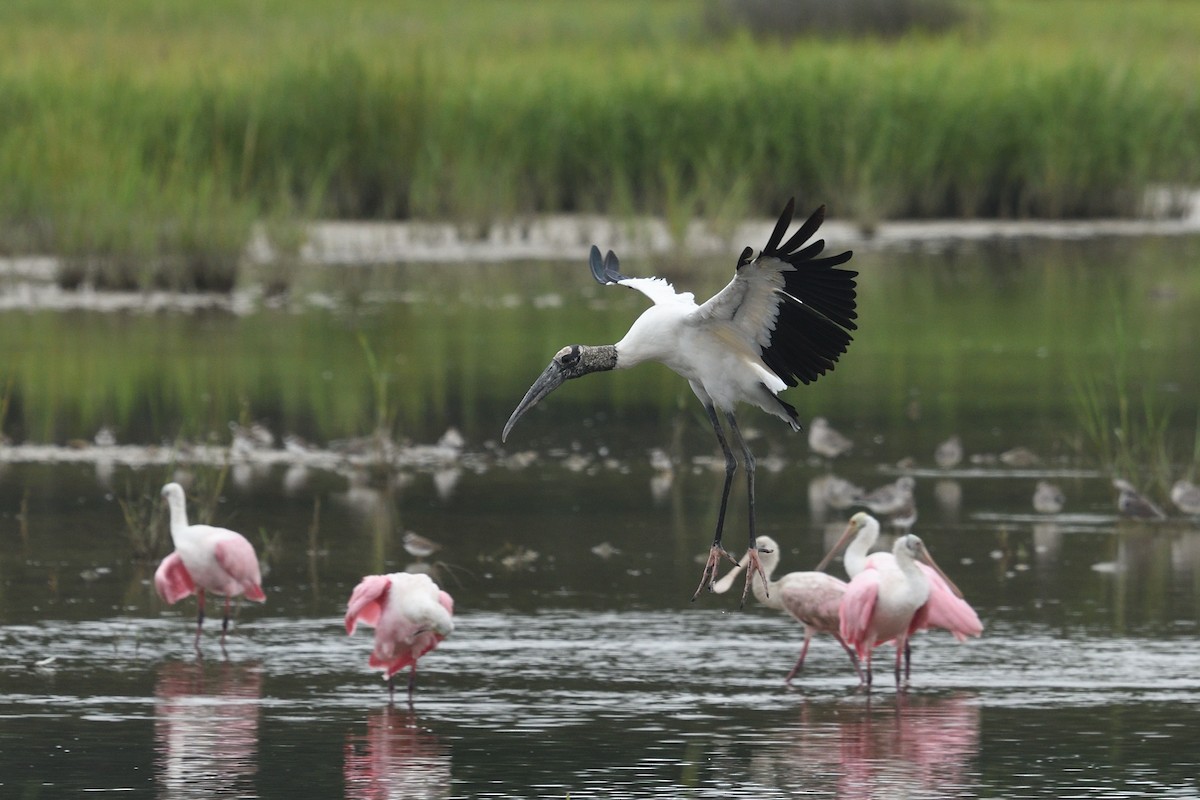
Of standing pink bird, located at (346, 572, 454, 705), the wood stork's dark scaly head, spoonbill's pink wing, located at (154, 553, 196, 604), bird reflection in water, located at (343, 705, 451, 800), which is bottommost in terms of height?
bird reflection in water, located at (343, 705, 451, 800)

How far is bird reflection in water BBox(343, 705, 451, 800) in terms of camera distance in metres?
7.46

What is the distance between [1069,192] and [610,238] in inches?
219

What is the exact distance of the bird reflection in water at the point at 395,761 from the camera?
7465mm

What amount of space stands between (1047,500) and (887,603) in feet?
11.8

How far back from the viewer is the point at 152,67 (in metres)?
28.5

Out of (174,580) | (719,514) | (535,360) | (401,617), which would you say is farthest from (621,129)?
(401,617)

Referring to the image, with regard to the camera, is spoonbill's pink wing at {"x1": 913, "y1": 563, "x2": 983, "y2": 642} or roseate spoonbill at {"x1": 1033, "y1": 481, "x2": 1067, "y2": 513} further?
roseate spoonbill at {"x1": 1033, "y1": 481, "x2": 1067, "y2": 513}

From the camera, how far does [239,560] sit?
9.59 metres

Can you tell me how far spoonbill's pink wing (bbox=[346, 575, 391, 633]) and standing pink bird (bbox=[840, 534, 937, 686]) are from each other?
5.14 ft

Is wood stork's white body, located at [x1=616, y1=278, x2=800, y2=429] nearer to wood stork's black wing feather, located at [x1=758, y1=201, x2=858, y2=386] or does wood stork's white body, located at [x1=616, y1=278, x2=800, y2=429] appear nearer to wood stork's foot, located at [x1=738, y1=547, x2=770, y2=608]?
wood stork's black wing feather, located at [x1=758, y1=201, x2=858, y2=386]

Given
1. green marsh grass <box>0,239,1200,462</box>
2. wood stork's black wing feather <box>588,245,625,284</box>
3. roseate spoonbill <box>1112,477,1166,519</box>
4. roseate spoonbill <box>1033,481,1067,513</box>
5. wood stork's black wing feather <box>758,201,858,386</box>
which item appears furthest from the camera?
green marsh grass <box>0,239,1200,462</box>

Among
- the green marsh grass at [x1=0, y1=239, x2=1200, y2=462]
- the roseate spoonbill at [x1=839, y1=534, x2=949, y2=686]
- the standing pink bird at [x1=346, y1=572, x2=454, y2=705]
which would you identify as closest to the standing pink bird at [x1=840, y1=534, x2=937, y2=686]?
the roseate spoonbill at [x1=839, y1=534, x2=949, y2=686]

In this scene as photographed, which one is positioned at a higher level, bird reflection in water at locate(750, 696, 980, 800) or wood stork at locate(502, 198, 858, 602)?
wood stork at locate(502, 198, 858, 602)

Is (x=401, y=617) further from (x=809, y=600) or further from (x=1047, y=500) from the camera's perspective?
(x=1047, y=500)
